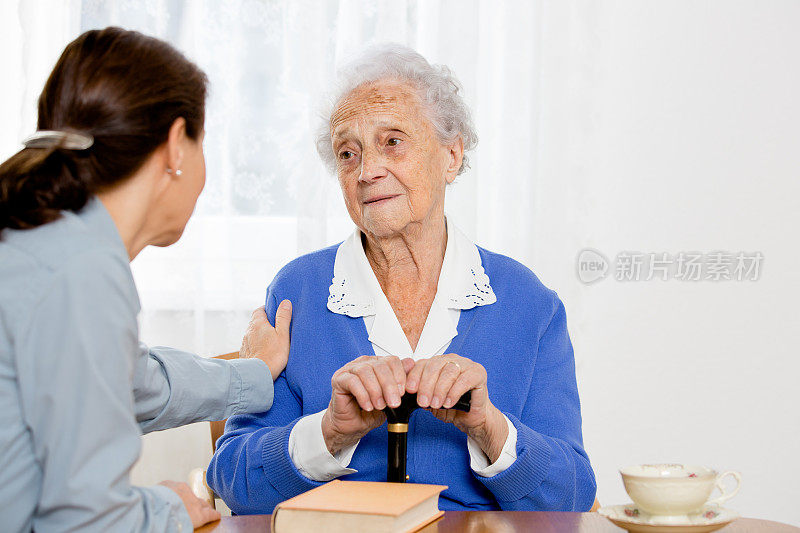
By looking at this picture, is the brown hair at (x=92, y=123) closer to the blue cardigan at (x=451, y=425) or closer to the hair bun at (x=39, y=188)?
the hair bun at (x=39, y=188)

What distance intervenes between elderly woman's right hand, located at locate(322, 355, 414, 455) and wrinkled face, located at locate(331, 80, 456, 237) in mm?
438

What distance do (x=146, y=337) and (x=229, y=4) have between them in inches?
42.3

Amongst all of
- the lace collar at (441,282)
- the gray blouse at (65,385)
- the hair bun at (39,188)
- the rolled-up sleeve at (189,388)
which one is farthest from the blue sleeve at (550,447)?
the hair bun at (39,188)

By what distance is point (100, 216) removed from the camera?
0.79 m

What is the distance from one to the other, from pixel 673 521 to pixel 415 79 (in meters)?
0.99

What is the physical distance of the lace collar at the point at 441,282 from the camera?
1.46 m

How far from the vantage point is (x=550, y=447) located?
1.22m

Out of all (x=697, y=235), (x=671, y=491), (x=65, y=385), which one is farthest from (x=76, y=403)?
(x=697, y=235)

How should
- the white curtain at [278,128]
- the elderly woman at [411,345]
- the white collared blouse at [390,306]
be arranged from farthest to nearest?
the white curtain at [278,128] → the white collared blouse at [390,306] → the elderly woman at [411,345]

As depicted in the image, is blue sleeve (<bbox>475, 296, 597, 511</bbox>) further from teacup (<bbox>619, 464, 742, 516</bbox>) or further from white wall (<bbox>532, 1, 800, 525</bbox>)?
white wall (<bbox>532, 1, 800, 525</bbox>)

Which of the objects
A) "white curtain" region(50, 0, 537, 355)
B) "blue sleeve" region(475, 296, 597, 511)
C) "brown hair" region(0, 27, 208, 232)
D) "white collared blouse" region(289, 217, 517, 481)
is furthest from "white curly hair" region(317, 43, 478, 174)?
"white curtain" region(50, 0, 537, 355)

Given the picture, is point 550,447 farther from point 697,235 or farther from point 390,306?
point 697,235

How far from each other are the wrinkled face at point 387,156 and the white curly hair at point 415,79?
0.02 meters

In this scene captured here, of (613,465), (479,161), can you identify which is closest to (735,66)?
(479,161)
